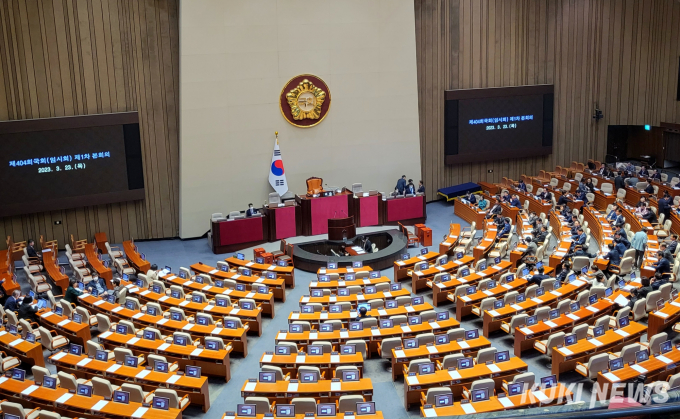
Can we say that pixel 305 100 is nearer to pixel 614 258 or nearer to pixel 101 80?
pixel 101 80

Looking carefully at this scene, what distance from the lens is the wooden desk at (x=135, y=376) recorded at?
34.3 feet

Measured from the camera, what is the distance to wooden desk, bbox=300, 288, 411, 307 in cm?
1420

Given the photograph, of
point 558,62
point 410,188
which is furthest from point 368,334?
point 558,62

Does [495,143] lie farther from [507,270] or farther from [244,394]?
[244,394]

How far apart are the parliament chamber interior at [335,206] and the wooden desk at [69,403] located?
0.20 ft

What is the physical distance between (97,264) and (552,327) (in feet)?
40.3

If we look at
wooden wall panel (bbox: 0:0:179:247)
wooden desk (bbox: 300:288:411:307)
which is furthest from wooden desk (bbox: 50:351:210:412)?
wooden wall panel (bbox: 0:0:179:247)

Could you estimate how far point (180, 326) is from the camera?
504 inches

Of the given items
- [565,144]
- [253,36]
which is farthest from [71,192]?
[565,144]

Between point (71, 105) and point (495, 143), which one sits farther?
point (495, 143)

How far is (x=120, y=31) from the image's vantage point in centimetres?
1995

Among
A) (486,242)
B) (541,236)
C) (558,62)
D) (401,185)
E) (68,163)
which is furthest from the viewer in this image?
(558,62)

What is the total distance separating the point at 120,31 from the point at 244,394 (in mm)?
13946

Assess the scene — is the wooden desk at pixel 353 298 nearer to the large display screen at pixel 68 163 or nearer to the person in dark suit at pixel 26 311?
the person in dark suit at pixel 26 311
